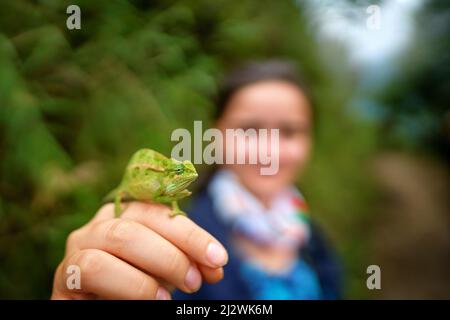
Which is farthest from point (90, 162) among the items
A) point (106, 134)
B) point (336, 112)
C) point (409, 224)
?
point (409, 224)

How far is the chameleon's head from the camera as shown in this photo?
388 millimetres

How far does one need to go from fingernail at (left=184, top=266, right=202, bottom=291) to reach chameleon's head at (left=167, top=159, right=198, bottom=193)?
97mm

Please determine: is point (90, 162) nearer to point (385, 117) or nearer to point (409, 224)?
point (385, 117)

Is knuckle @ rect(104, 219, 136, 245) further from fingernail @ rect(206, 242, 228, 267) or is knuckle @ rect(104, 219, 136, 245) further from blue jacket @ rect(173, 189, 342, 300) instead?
blue jacket @ rect(173, 189, 342, 300)

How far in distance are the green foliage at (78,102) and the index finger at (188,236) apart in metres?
0.26

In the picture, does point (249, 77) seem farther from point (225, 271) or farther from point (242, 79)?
point (225, 271)

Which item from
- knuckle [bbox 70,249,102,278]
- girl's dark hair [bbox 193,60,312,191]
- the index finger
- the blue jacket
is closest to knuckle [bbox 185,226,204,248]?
the index finger

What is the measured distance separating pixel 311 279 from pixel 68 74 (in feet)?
1.99

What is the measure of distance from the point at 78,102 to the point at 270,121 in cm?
36

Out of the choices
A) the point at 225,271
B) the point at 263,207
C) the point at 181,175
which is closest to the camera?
the point at 181,175

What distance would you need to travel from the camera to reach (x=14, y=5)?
708 mm

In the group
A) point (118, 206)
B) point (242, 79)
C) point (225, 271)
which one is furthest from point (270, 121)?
point (118, 206)

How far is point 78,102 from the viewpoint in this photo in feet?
2.52

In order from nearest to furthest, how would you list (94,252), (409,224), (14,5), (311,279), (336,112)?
(94,252) < (14,5) < (311,279) < (336,112) < (409,224)
